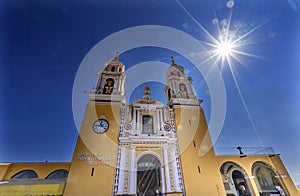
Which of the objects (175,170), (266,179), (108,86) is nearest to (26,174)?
(108,86)

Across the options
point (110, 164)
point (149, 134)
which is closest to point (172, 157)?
point (149, 134)

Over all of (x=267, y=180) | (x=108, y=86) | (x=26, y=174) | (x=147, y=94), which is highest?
(x=108, y=86)

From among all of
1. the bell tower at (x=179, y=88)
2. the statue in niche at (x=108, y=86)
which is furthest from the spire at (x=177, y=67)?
the statue in niche at (x=108, y=86)

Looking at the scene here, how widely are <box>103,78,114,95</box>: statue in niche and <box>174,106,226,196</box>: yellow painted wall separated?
7.13 meters

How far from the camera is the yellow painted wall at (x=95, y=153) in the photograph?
30.2 ft

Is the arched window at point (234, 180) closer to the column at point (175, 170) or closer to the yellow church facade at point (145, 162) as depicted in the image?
the yellow church facade at point (145, 162)

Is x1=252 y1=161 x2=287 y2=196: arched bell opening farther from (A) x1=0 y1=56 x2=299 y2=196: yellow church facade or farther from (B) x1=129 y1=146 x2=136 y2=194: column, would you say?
(B) x1=129 y1=146 x2=136 y2=194: column

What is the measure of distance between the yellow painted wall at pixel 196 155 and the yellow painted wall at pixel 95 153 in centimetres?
552

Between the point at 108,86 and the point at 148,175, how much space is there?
9651 mm

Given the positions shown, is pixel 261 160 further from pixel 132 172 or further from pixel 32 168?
pixel 32 168

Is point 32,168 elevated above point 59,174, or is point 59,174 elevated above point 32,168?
point 32,168

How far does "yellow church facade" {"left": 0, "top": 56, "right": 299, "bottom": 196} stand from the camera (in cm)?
959

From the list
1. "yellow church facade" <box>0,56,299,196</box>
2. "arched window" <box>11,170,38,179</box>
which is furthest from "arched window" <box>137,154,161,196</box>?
"arched window" <box>11,170,38,179</box>

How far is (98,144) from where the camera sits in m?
11.0
